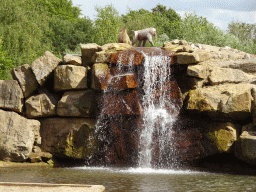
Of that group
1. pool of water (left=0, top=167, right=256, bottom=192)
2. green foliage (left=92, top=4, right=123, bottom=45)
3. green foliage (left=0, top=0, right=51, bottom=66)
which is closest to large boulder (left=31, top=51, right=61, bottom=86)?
pool of water (left=0, top=167, right=256, bottom=192)

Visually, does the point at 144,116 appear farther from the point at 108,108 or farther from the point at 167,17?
the point at 167,17

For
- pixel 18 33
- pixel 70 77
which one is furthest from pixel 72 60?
pixel 18 33

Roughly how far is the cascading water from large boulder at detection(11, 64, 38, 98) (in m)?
3.41

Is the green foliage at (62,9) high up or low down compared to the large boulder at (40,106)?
up

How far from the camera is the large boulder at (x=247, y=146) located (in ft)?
38.1

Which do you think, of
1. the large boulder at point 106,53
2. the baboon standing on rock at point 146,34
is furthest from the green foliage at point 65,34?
the large boulder at point 106,53

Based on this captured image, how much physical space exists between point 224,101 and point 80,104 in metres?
5.68

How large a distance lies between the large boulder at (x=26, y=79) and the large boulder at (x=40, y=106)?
1.35 ft

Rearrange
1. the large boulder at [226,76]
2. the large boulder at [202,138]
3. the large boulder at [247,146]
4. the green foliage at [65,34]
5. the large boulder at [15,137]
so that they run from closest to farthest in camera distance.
Result: the large boulder at [247,146]
the large boulder at [202,138]
the large boulder at [226,76]
the large boulder at [15,137]
the green foliage at [65,34]

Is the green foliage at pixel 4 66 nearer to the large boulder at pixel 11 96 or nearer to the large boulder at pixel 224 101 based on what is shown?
the large boulder at pixel 11 96

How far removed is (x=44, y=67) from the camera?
599 inches

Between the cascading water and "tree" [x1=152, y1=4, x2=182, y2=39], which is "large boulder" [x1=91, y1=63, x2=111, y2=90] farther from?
"tree" [x1=152, y1=4, x2=182, y2=39]

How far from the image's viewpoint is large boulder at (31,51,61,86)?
15094 mm

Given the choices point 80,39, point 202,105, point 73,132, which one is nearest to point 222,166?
point 202,105
